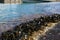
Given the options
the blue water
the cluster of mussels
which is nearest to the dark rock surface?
the cluster of mussels

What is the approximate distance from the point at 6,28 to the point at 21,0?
1556mm

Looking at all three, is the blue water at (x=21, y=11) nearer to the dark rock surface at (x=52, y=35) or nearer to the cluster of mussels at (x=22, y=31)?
the cluster of mussels at (x=22, y=31)

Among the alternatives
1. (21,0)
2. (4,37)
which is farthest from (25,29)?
(21,0)

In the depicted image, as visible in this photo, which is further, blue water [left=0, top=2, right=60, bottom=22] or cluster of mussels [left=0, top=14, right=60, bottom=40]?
blue water [left=0, top=2, right=60, bottom=22]

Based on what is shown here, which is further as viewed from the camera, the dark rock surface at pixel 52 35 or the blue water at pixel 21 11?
the blue water at pixel 21 11

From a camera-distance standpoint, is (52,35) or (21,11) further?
(21,11)

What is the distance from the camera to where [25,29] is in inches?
40.3

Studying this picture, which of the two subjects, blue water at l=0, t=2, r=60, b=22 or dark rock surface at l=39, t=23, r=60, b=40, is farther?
blue water at l=0, t=2, r=60, b=22

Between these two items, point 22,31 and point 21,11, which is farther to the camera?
point 21,11

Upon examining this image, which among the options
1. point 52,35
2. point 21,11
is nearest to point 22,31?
point 52,35

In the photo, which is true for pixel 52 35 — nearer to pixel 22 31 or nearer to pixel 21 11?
pixel 22 31

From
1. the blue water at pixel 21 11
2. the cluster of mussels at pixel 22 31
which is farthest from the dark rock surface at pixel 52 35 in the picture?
the blue water at pixel 21 11

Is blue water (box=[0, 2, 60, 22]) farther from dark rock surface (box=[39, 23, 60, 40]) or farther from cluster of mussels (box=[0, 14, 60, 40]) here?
dark rock surface (box=[39, 23, 60, 40])

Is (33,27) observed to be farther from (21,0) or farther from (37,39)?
(21,0)
